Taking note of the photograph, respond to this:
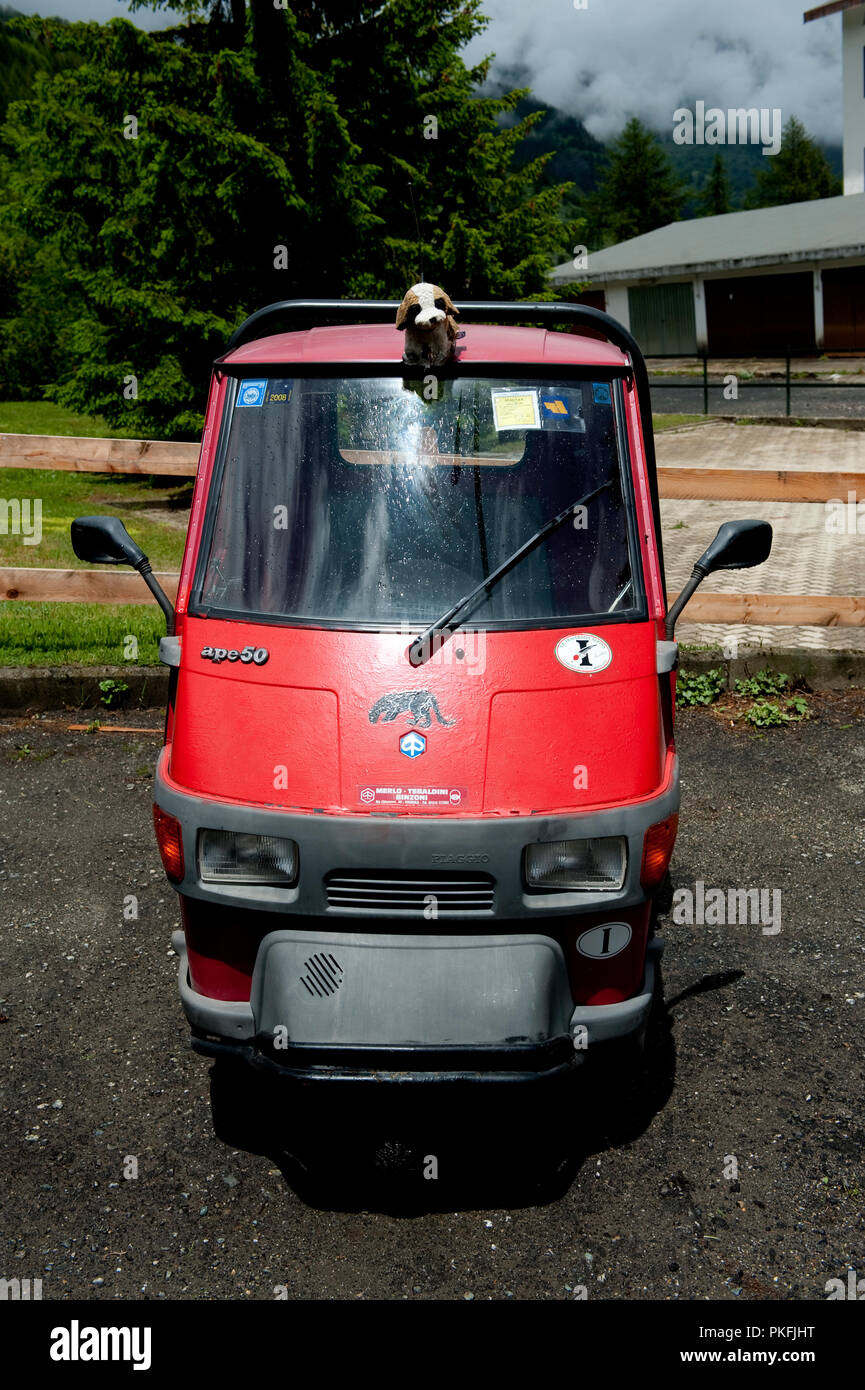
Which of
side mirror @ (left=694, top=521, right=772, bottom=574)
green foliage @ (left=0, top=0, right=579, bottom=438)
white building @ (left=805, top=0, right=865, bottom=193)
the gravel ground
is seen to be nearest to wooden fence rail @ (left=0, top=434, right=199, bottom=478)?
the gravel ground

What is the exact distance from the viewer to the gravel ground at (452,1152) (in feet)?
10.1

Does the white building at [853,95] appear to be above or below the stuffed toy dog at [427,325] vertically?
above

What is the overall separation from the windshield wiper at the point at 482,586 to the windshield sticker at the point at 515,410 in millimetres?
302

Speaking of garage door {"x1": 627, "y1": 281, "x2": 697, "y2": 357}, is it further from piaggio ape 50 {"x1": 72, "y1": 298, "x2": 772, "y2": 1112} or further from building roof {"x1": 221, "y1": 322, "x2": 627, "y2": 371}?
piaggio ape 50 {"x1": 72, "y1": 298, "x2": 772, "y2": 1112}

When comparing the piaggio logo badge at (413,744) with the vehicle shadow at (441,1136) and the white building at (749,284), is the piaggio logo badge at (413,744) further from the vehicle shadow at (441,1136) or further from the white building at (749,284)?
the white building at (749,284)

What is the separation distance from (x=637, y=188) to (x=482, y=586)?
90.0m

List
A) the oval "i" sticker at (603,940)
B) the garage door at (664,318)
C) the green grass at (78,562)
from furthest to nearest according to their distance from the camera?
the garage door at (664,318) → the green grass at (78,562) → the oval "i" sticker at (603,940)

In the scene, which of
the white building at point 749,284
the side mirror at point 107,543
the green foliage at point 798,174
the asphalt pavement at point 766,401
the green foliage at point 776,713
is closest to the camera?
the side mirror at point 107,543

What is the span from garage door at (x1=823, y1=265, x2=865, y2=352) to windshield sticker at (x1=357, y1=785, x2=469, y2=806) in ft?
135

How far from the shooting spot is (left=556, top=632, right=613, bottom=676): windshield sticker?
10.9 feet

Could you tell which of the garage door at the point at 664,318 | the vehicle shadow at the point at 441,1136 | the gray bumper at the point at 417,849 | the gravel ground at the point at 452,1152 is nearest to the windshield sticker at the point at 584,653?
the gray bumper at the point at 417,849

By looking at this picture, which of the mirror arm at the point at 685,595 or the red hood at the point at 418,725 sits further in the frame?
the mirror arm at the point at 685,595

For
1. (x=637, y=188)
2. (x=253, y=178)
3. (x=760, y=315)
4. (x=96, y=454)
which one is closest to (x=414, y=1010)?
(x=96, y=454)

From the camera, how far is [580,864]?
3.12m
